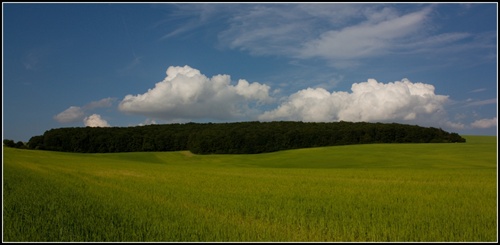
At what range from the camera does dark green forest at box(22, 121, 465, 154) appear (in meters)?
96.6

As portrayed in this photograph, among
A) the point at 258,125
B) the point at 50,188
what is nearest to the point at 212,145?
the point at 258,125

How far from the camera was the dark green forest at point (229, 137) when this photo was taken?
9656 cm

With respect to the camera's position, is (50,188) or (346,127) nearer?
(50,188)

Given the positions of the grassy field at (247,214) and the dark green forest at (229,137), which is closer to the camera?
the grassy field at (247,214)

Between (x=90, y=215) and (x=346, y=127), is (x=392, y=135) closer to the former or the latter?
(x=346, y=127)

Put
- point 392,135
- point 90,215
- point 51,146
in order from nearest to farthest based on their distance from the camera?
1. point 90,215
2. point 51,146
3. point 392,135

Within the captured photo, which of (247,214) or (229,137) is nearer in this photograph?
(247,214)

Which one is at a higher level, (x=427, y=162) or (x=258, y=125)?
(x=258, y=125)

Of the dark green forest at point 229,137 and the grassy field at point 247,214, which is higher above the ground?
the dark green forest at point 229,137

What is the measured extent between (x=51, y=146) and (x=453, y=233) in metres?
97.2

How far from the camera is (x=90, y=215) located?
13.2 metres

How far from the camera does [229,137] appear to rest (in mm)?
98375

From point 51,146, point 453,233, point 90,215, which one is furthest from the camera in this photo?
point 51,146

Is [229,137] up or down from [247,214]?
up
